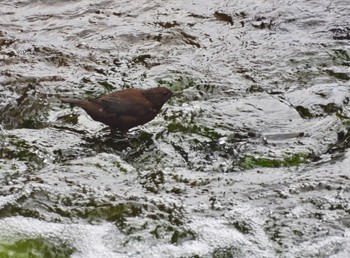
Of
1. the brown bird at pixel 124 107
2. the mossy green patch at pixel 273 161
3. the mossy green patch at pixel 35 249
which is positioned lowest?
the mossy green patch at pixel 35 249

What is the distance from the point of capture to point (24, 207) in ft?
16.5

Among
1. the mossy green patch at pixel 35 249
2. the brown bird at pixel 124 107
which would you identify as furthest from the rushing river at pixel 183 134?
the brown bird at pixel 124 107

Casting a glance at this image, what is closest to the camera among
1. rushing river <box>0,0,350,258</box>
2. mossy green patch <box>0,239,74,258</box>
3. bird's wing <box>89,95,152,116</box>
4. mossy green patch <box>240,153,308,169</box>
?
mossy green patch <box>0,239,74,258</box>

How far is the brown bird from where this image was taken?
5891 millimetres

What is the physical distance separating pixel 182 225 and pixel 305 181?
3.30ft

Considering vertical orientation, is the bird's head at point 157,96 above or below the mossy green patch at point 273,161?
above

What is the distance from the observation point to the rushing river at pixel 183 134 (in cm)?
482

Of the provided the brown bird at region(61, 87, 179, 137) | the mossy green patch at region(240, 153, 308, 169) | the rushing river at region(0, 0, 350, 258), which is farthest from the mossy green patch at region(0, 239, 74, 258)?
the mossy green patch at region(240, 153, 308, 169)

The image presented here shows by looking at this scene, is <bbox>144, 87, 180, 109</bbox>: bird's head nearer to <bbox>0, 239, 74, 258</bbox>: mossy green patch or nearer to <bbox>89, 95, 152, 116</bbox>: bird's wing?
<bbox>89, 95, 152, 116</bbox>: bird's wing

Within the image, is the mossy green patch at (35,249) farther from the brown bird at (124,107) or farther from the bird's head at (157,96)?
the bird's head at (157,96)

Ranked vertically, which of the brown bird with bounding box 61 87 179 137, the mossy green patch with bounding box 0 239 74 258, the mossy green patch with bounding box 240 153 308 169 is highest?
the brown bird with bounding box 61 87 179 137

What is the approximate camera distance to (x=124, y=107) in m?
5.90

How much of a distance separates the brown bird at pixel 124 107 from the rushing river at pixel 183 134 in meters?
0.20

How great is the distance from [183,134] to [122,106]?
55cm
